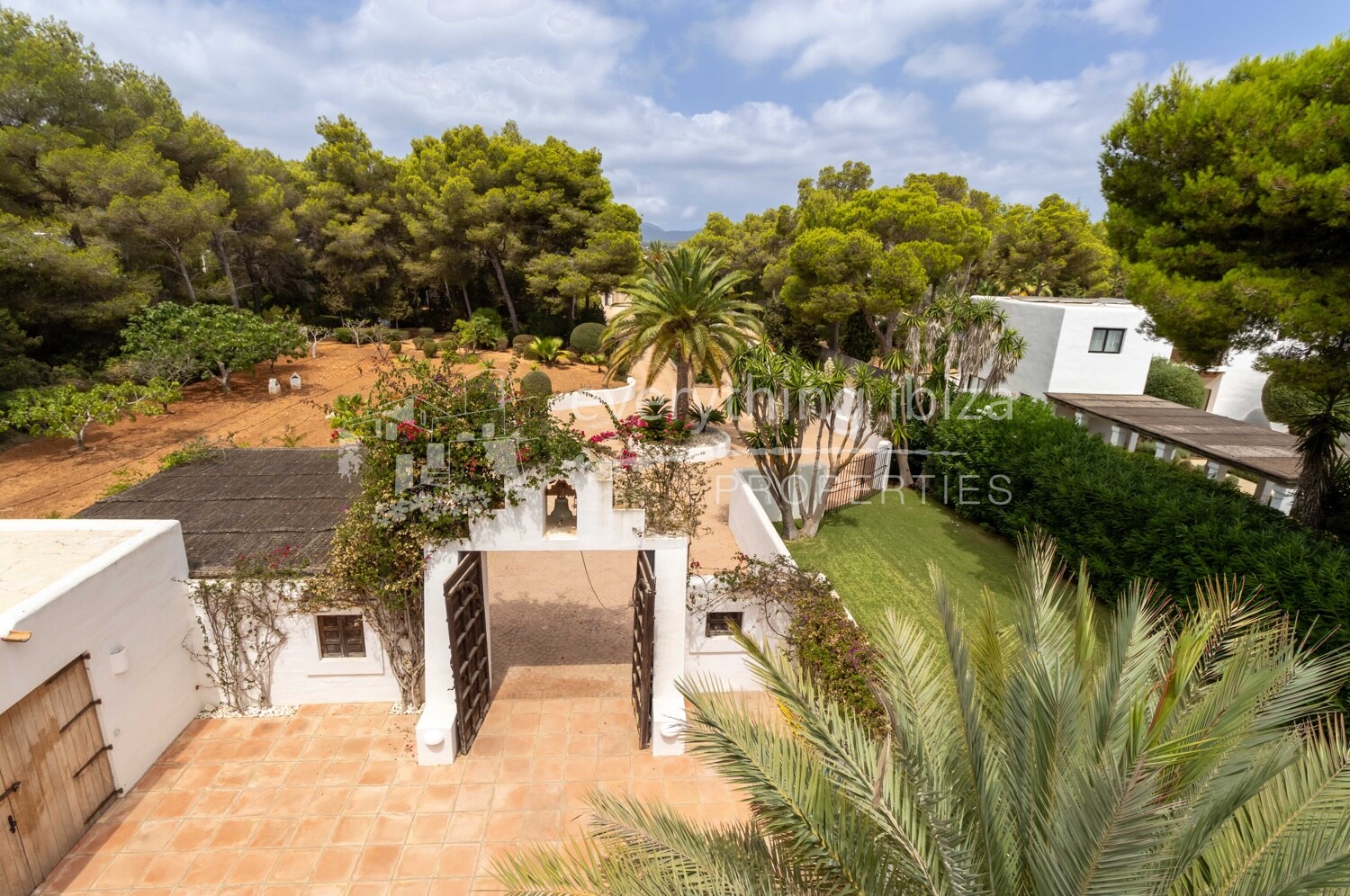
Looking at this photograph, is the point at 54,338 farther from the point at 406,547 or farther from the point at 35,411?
the point at 406,547

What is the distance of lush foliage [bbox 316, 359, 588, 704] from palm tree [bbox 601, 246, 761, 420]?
1264 cm

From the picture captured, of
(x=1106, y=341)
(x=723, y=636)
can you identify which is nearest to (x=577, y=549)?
(x=723, y=636)

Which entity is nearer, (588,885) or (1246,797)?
(1246,797)

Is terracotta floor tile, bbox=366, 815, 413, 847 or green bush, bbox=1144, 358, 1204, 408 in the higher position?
green bush, bbox=1144, 358, 1204, 408

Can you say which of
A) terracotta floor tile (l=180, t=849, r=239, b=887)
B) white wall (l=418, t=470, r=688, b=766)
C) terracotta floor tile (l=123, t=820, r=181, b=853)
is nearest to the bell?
white wall (l=418, t=470, r=688, b=766)

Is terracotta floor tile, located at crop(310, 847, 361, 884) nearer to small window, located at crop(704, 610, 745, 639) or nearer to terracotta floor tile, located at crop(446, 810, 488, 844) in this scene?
terracotta floor tile, located at crop(446, 810, 488, 844)

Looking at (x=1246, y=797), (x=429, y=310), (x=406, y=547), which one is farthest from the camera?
(x=429, y=310)

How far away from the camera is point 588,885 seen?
12.2 ft

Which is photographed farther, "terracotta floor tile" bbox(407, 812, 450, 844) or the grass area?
the grass area

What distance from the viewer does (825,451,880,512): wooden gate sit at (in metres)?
16.1

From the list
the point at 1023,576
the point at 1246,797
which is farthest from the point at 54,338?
the point at 1246,797

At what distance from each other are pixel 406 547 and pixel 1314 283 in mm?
12801

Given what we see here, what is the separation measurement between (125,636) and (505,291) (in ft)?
93.6

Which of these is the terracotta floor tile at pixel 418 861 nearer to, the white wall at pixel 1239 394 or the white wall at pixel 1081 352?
the white wall at pixel 1081 352
